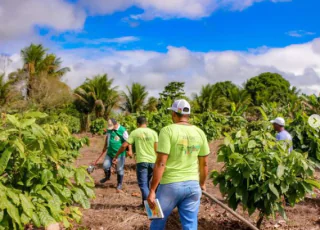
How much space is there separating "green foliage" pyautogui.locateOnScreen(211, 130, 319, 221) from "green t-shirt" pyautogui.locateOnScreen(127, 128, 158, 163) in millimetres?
1524

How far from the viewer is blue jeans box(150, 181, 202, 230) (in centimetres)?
357

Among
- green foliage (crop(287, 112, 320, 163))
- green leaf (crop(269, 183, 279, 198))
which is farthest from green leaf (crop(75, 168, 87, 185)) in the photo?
green foliage (crop(287, 112, 320, 163))

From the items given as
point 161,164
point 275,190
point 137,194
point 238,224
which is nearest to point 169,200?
point 161,164

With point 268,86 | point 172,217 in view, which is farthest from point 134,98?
point 172,217

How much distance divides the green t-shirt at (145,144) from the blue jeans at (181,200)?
7.69 feet

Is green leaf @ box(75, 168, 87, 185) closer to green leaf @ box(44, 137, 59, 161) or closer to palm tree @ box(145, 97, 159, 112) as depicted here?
green leaf @ box(44, 137, 59, 161)

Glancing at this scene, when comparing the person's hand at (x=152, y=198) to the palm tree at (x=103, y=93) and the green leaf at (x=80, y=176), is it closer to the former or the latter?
the green leaf at (x=80, y=176)

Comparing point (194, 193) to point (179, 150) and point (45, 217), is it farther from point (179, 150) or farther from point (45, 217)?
point (45, 217)

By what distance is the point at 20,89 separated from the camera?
3050 centimetres

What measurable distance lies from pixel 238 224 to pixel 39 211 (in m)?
2.99

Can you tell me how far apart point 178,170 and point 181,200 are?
0.99ft

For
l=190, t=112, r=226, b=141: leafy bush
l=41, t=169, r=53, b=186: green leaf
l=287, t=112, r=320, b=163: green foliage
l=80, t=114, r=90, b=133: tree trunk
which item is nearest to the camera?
l=41, t=169, r=53, b=186: green leaf

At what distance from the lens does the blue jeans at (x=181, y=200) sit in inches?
140

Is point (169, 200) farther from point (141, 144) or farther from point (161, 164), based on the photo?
point (141, 144)
